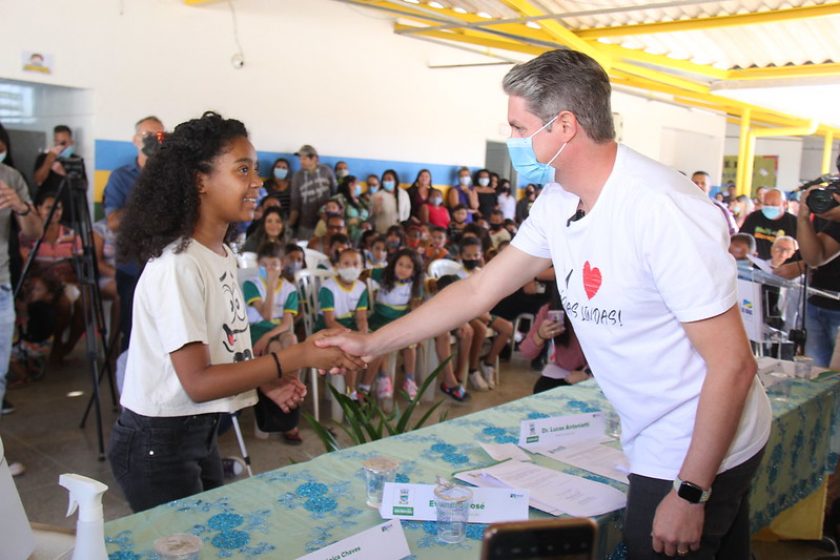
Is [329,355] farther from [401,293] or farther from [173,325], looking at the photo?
[401,293]

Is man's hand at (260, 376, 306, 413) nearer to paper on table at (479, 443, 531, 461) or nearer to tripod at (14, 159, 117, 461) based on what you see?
paper on table at (479, 443, 531, 461)

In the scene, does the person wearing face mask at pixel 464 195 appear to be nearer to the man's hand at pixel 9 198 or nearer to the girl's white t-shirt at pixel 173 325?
the man's hand at pixel 9 198

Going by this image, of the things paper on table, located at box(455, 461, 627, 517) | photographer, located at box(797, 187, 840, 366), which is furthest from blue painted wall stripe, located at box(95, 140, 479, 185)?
paper on table, located at box(455, 461, 627, 517)

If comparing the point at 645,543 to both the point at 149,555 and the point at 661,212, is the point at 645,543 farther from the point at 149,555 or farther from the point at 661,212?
the point at 149,555

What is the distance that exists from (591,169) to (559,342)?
2358 mm

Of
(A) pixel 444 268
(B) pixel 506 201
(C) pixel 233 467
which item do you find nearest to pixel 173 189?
(C) pixel 233 467

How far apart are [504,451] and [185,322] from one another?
92 centimetres

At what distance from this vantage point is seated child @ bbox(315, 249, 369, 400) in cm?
518

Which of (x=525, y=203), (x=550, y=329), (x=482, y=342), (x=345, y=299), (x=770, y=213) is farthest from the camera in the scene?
(x=525, y=203)

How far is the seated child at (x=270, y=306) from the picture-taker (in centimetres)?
464

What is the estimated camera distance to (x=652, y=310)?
4.57 ft

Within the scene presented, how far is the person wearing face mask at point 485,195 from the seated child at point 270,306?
264 inches

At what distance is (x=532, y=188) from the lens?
12.3m

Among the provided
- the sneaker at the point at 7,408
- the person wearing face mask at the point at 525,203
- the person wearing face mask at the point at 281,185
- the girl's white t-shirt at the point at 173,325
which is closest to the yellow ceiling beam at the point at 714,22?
the person wearing face mask at the point at 281,185
